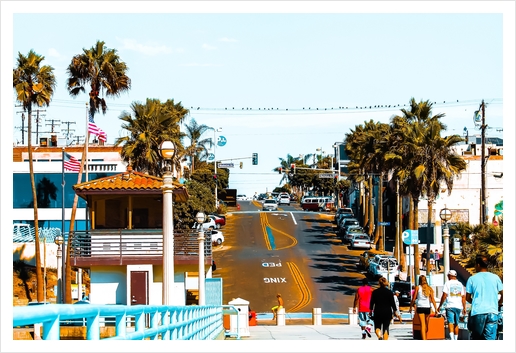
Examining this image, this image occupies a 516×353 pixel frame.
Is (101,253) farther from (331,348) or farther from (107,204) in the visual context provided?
(331,348)

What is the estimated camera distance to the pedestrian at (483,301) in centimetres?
1447

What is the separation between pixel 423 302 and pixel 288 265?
4694 cm

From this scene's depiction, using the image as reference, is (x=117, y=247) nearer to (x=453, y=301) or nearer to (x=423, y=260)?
(x=453, y=301)

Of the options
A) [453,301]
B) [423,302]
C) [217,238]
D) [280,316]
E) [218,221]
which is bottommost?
[280,316]

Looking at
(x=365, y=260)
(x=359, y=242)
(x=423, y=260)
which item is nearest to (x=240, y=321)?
(x=365, y=260)

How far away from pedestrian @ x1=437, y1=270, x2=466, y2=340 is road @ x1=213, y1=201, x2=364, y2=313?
28.4 m

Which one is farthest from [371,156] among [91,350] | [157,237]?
[91,350]

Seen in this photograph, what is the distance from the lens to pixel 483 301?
14.5 metres

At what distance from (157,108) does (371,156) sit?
2357 cm

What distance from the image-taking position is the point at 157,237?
110 feet

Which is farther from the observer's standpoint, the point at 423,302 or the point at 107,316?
the point at 423,302

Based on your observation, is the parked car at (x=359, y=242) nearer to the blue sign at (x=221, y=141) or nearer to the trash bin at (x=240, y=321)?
the trash bin at (x=240, y=321)

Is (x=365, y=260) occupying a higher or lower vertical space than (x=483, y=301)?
lower

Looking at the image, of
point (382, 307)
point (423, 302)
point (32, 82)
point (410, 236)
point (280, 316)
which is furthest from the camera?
point (32, 82)
